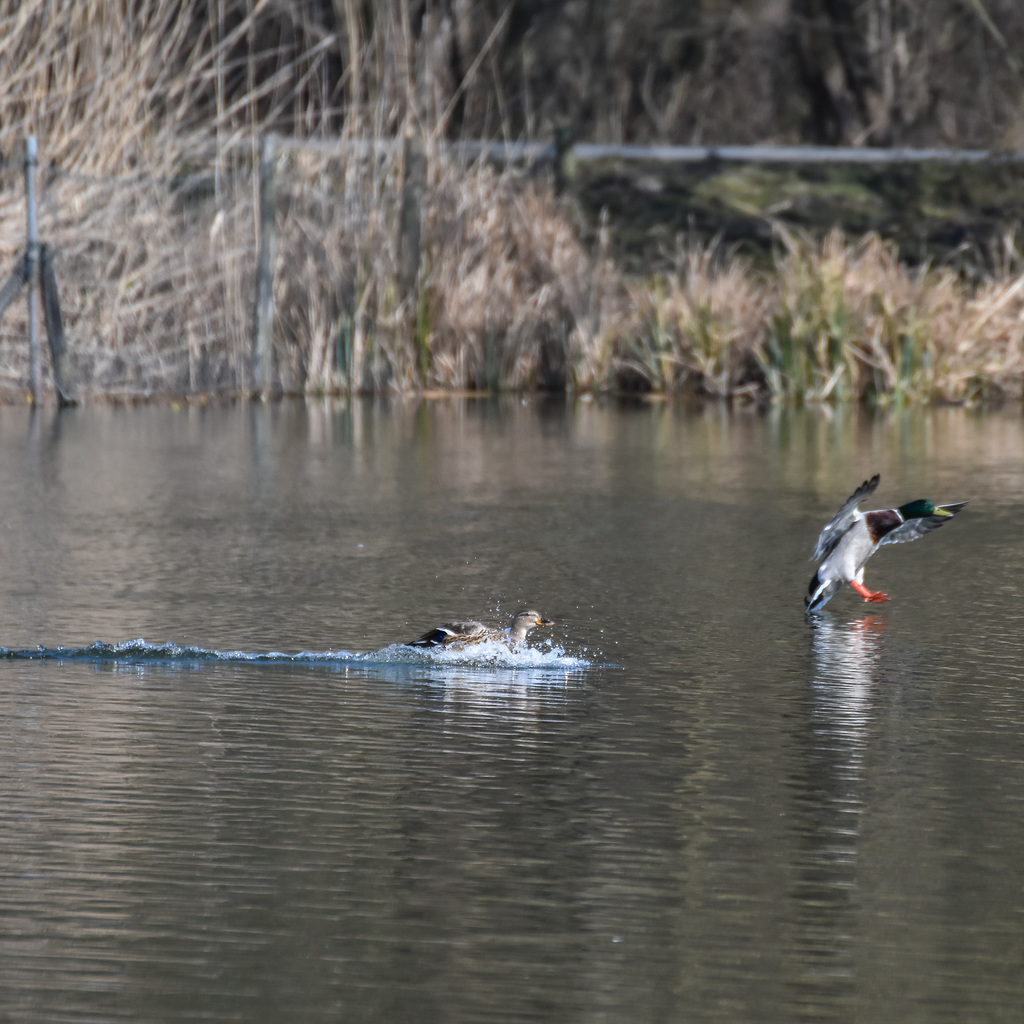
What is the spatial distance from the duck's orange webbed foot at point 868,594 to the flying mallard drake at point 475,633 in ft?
4.55

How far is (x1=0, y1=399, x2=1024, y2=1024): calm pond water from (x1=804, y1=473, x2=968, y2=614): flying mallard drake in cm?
13

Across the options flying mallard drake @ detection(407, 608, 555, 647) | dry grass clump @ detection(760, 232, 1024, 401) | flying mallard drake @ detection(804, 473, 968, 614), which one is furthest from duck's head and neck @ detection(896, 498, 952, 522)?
dry grass clump @ detection(760, 232, 1024, 401)

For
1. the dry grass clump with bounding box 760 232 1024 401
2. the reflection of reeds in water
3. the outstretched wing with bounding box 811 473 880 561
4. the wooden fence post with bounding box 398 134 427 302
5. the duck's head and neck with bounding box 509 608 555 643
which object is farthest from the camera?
the dry grass clump with bounding box 760 232 1024 401

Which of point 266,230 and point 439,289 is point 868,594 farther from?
point 439,289

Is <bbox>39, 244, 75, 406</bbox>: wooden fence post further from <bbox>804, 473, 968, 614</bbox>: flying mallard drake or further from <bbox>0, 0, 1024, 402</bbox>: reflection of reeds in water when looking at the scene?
<bbox>804, 473, 968, 614</bbox>: flying mallard drake

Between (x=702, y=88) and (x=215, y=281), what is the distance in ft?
61.9

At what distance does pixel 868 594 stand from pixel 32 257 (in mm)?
9612

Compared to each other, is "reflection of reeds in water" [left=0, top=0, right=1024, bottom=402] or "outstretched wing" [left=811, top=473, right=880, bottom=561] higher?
"reflection of reeds in water" [left=0, top=0, right=1024, bottom=402]

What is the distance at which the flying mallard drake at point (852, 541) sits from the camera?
688 cm

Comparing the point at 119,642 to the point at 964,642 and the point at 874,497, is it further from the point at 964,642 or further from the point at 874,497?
the point at 874,497

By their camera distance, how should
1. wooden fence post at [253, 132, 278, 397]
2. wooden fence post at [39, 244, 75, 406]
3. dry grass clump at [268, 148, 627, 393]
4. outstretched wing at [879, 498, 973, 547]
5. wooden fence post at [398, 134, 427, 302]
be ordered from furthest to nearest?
wooden fence post at [398, 134, 427, 302] < dry grass clump at [268, 148, 627, 393] < wooden fence post at [253, 132, 278, 397] < wooden fence post at [39, 244, 75, 406] < outstretched wing at [879, 498, 973, 547]

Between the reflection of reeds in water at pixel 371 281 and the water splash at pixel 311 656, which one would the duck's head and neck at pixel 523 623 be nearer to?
the water splash at pixel 311 656

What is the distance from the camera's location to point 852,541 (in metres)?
6.98

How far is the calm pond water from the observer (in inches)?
127
